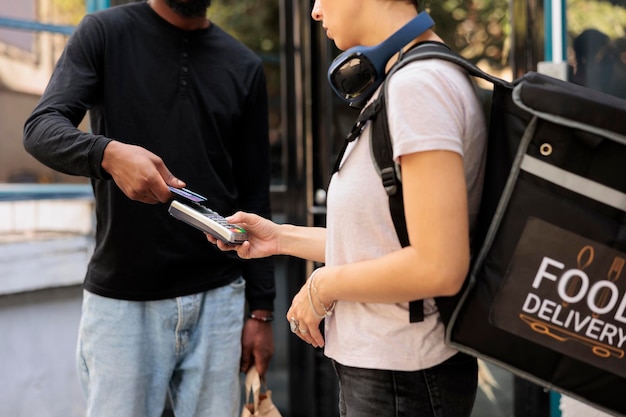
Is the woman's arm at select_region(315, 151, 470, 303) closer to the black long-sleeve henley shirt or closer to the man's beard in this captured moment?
the black long-sleeve henley shirt

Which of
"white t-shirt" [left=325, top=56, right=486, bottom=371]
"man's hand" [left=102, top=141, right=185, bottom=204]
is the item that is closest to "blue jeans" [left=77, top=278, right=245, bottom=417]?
"man's hand" [left=102, top=141, right=185, bottom=204]

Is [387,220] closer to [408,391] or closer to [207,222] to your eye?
[408,391]

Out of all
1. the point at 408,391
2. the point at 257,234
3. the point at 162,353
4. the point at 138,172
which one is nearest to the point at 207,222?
the point at 257,234

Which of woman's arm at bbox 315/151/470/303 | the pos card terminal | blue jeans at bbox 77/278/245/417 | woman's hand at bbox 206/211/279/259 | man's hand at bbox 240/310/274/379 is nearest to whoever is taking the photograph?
woman's arm at bbox 315/151/470/303

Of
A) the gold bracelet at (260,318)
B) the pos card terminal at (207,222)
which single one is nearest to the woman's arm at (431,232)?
the pos card terminal at (207,222)

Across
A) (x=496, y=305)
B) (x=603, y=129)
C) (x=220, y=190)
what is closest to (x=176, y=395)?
(x=220, y=190)

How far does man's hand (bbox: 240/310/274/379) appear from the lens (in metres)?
2.48

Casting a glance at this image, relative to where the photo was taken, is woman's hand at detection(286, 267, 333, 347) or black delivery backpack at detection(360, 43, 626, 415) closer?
black delivery backpack at detection(360, 43, 626, 415)

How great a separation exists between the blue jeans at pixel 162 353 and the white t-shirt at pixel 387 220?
2.77ft

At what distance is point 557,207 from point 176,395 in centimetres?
141

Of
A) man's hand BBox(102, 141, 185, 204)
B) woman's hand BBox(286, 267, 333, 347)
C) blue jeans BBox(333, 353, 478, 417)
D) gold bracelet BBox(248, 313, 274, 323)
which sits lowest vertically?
gold bracelet BBox(248, 313, 274, 323)

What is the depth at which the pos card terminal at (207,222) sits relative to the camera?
1.70 m

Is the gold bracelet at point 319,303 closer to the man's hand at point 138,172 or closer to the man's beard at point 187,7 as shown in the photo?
the man's hand at point 138,172

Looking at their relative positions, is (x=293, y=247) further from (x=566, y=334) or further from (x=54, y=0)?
(x=54, y=0)
